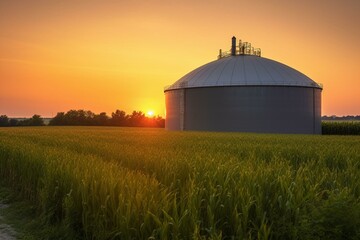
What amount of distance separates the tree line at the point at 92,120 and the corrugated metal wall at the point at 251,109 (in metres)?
35.5

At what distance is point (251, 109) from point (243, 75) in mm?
4861

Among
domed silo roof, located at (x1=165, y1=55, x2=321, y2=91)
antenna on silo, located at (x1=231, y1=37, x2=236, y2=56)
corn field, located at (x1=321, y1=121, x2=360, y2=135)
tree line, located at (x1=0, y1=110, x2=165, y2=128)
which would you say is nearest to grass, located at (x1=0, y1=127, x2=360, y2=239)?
domed silo roof, located at (x1=165, y1=55, x2=321, y2=91)

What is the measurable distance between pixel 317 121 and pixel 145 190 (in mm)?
46031

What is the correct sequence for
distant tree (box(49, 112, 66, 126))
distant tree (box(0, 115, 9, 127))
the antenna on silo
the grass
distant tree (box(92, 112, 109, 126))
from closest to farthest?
1. the grass
2. the antenna on silo
3. distant tree (box(0, 115, 9, 127))
4. distant tree (box(49, 112, 66, 126))
5. distant tree (box(92, 112, 109, 126))

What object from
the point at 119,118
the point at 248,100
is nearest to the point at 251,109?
the point at 248,100

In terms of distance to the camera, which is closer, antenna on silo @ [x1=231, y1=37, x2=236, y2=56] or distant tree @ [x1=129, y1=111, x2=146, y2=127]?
antenna on silo @ [x1=231, y1=37, x2=236, y2=56]

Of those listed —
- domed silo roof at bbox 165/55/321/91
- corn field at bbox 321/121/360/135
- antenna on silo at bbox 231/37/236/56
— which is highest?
antenna on silo at bbox 231/37/236/56

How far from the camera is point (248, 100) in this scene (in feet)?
141

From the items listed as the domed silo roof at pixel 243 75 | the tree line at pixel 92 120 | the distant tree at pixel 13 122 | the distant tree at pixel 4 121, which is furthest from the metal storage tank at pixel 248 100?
the distant tree at pixel 4 121

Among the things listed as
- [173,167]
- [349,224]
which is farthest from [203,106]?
[349,224]

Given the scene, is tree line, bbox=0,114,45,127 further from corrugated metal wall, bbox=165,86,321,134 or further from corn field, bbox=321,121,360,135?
corn field, bbox=321,121,360,135

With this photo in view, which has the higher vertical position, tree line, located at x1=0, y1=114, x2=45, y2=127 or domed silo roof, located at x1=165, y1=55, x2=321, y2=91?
domed silo roof, located at x1=165, y1=55, x2=321, y2=91

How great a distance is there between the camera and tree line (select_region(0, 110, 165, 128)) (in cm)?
7750

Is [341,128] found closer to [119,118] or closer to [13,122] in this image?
[119,118]
